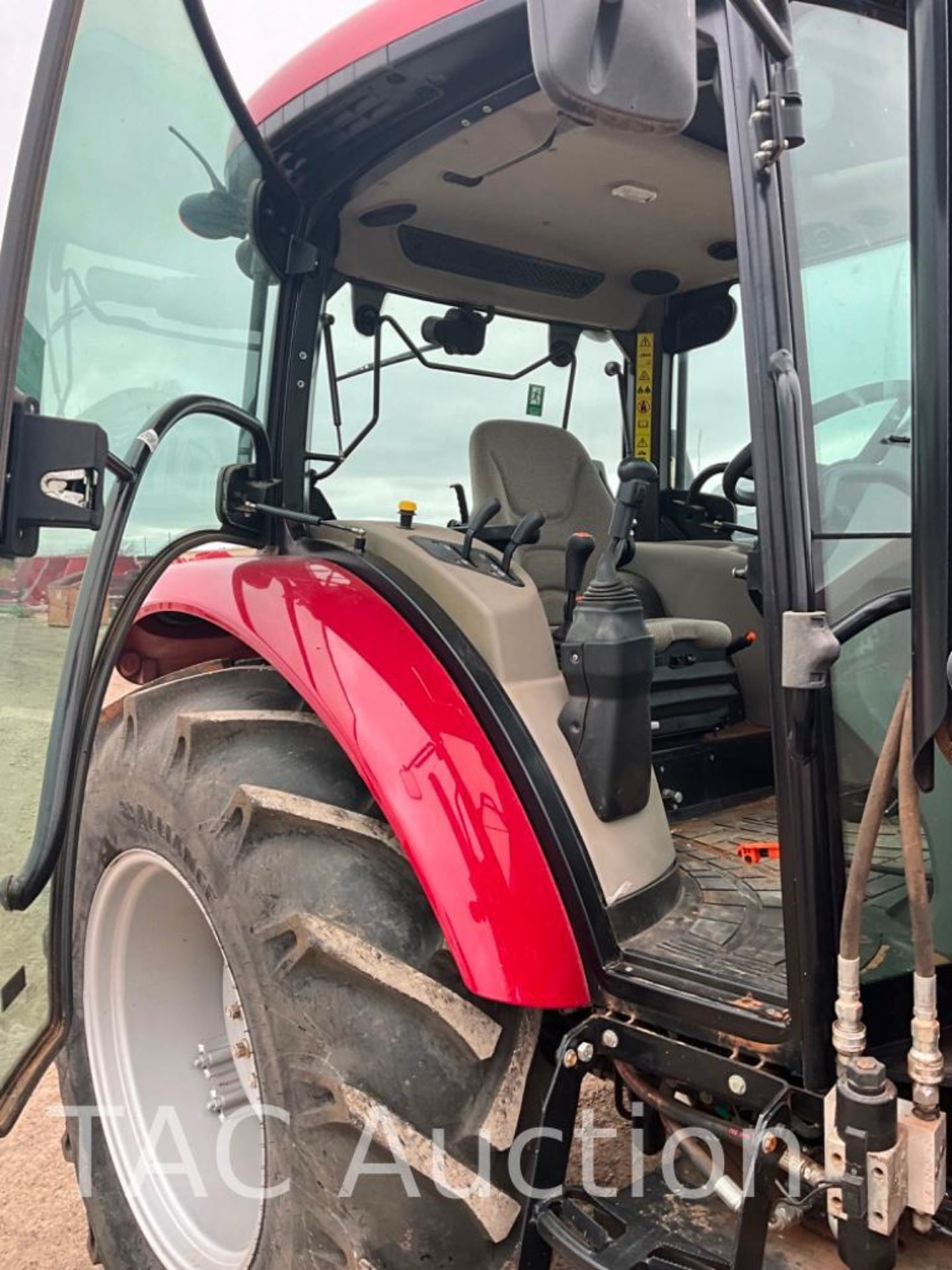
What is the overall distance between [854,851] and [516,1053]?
1.93 feet

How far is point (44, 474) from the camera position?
1255 mm

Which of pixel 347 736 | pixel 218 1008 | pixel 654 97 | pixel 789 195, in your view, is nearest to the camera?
pixel 654 97

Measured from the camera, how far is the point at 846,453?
1.25m

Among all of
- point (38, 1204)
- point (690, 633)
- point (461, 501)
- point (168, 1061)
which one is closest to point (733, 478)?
point (690, 633)

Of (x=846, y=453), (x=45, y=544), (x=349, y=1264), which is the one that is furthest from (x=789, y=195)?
(x=349, y=1264)

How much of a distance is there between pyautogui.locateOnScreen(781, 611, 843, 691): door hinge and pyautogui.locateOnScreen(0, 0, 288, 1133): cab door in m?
0.88

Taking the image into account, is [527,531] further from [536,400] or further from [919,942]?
[536,400]

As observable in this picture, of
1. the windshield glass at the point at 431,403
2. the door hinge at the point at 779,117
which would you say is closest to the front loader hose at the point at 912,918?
the door hinge at the point at 779,117

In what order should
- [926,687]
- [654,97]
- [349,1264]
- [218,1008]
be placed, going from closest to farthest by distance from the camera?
[654,97]
[926,687]
[349,1264]
[218,1008]

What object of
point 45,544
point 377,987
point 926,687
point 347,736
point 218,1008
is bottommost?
point 218,1008

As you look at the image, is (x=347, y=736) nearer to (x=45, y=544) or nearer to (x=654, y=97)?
(x=45, y=544)

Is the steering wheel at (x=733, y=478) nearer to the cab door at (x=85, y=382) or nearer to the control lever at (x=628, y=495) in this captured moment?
the control lever at (x=628, y=495)

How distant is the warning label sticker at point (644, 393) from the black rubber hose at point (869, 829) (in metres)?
2.16

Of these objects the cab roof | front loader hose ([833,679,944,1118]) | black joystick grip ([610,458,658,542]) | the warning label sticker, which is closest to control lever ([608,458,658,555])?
black joystick grip ([610,458,658,542])
